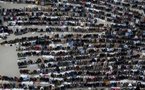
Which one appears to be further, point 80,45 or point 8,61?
point 80,45

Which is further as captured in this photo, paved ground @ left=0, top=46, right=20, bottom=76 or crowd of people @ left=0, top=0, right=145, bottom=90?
paved ground @ left=0, top=46, right=20, bottom=76

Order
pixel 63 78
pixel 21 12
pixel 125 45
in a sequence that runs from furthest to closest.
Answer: pixel 21 12, pixel 125 45, pixel 63 78

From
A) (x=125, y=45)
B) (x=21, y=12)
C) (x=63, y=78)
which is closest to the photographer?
(x=63, y=78)

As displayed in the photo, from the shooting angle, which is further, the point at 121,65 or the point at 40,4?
the point at 40,4

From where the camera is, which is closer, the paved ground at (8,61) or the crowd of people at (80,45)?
the crowd of people at (80,45)

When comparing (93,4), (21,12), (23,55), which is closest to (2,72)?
(23,55)

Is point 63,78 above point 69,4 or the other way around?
the other way around

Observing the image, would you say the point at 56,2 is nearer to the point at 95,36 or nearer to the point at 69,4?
the point at 69,4

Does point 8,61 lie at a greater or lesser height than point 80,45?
lesser
